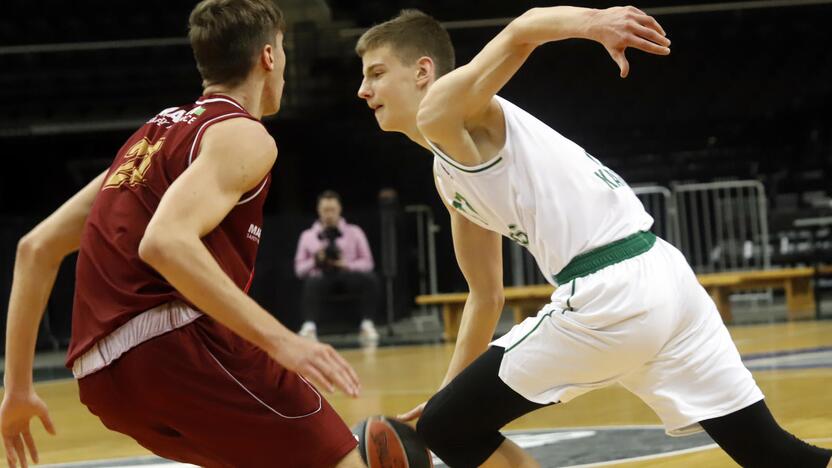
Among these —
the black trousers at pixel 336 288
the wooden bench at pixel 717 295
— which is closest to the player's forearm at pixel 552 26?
the wooden bench at pixel 717 295

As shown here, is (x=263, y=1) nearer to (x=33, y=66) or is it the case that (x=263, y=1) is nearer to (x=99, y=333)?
(x=99, y=333)

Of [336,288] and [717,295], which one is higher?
[336,288]

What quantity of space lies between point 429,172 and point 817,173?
6.12 metres

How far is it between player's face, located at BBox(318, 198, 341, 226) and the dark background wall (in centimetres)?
509

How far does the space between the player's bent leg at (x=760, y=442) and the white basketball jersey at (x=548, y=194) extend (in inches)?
20.3

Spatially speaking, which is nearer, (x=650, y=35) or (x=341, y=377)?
(x=341, y=377)

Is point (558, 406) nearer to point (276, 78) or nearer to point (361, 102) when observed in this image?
point (276, 78)

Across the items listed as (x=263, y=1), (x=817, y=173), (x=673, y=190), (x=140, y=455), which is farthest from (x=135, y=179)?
(x=817, y=173)

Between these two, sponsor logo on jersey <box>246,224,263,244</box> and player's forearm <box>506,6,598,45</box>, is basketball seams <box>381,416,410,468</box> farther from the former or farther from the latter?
player's forearm <box>506,6,598,45</box>

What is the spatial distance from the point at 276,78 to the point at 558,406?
389cm

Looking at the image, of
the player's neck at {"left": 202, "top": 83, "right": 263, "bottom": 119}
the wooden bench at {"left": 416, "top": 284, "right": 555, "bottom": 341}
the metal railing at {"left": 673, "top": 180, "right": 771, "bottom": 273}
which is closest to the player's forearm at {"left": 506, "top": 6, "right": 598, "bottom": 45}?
the player's neck at {"left": 202, "top": 83, "right": 263, "bottom": 119}

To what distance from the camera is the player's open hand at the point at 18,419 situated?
8.70ft

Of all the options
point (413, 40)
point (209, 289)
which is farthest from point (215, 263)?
point (413, 40)

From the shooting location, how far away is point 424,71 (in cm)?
324
